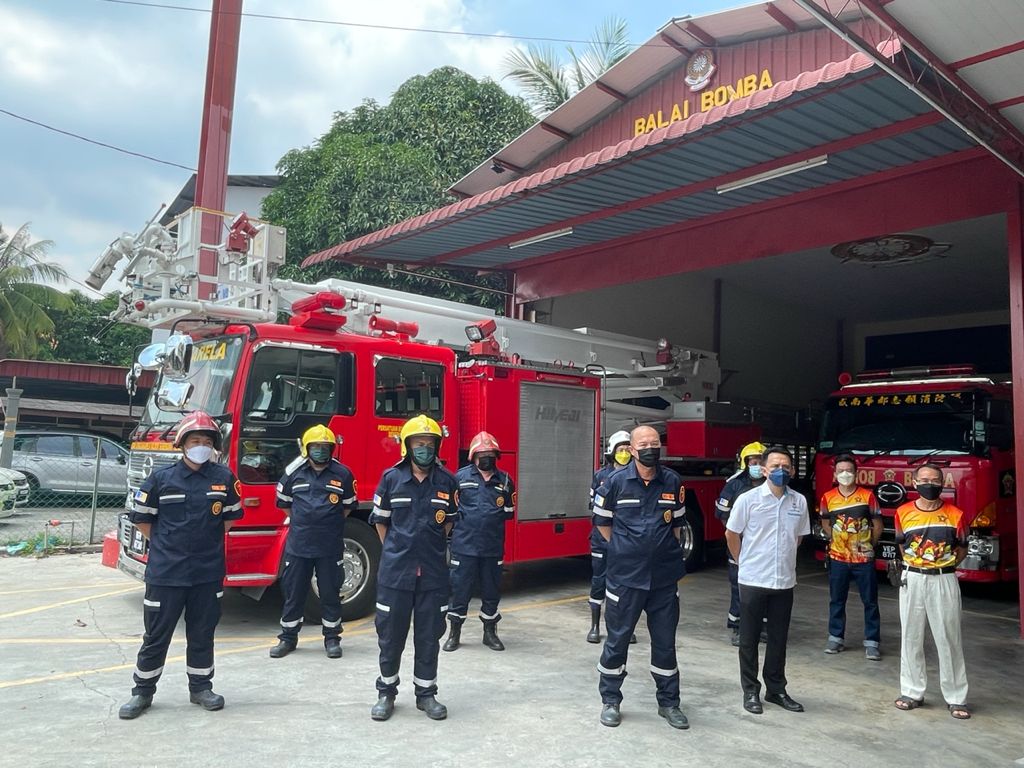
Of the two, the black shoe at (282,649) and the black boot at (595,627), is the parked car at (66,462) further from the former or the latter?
the black boot at (595,627)

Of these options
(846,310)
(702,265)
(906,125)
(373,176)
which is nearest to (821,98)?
(906,125)

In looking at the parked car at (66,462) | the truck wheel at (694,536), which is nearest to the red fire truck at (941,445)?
the truck wheel at (694,536)

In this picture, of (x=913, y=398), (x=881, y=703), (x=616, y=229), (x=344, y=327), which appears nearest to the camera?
(x=881, y=703)

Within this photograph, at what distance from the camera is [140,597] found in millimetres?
8305

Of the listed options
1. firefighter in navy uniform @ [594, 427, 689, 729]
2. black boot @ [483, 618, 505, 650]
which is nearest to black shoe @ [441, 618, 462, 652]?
black boot @ [483, 618, 505, 650]

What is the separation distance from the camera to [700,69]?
1060 centimetres

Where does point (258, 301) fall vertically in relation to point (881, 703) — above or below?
above

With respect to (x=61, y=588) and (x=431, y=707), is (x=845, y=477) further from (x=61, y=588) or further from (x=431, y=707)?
(x=61, y=588)

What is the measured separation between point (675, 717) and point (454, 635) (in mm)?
2255

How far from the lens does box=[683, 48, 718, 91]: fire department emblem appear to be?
10453mm

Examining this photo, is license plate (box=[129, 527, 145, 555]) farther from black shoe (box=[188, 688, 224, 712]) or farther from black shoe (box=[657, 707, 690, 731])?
black shoe (box=[657, 707, 690, 731])

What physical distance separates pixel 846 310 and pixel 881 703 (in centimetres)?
1599

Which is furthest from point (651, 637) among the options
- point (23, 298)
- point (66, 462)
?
point (23, 298)

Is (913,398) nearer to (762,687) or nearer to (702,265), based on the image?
(702,265)
